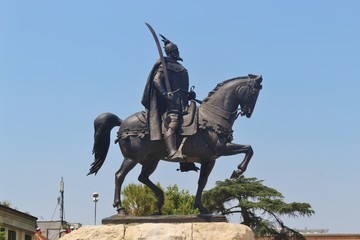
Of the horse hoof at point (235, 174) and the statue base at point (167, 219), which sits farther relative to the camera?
the horse hoof at point (235, 174)

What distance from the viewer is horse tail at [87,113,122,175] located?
51.1ft

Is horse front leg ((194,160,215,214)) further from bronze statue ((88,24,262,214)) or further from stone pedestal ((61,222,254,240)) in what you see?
stone pedestal ((61,222,254,240))

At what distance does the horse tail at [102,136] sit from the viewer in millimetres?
15570

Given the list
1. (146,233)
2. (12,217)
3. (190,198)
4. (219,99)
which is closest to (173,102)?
(219,99)

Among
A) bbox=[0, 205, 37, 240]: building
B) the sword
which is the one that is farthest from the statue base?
bbox=[0, 205, 37, 240]: building

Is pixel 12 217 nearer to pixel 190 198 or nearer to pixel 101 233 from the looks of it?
pixel 190 198

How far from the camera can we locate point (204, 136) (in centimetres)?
1457

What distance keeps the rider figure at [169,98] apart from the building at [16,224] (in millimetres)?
29667

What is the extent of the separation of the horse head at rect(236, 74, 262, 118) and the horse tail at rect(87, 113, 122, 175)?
8.09 ft

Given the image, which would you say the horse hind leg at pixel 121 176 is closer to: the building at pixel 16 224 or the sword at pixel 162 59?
the sword at pixel 162 59

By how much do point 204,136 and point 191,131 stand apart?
10.2 inches

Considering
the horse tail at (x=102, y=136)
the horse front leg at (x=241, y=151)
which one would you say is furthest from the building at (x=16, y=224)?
the horse front leg at (x=241, y=151)

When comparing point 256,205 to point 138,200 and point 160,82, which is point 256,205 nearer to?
point 138,200

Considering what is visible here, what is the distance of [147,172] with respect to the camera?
1538cm
